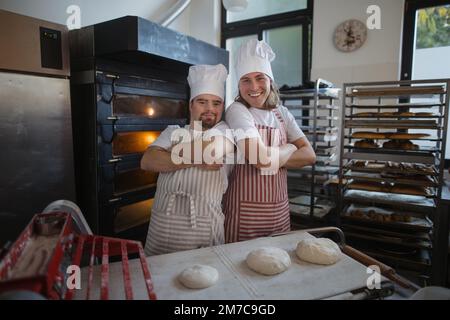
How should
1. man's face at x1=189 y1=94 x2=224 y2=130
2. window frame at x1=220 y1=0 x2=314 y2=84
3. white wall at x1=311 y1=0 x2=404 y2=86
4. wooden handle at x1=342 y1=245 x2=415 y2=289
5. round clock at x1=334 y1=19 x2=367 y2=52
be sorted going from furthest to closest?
window frame at x1=220 y1=0 x2=314 y2=84 → round clock at x1=334 y1=19 x2=367 y2=52 → white wall at x1=311 y1=0 x2=404 y2=86 → man's face at x1=189 y1=94 x2=224 y2=130 → wooden handle at x1=342 y1=245 x2=415 y2=289

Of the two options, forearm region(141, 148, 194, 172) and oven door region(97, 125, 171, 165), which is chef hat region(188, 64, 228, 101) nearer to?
forearm region(141, 148, 194, 172)

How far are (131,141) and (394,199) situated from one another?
2.03 m

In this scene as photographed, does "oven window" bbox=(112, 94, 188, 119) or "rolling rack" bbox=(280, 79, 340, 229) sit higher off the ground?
"oven window" bbox=(112, 94, 188, 119)

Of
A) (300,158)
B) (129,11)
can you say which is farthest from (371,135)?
(129,11)

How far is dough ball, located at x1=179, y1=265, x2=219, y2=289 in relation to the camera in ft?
2.85

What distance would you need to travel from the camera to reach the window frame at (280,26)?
346 centimetres

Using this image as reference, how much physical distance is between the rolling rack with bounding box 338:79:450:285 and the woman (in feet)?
3.15

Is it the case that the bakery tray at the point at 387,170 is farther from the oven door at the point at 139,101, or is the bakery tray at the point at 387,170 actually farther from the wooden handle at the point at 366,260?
the oven door at the point at 139,101

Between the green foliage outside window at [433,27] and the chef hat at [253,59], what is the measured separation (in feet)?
7.51

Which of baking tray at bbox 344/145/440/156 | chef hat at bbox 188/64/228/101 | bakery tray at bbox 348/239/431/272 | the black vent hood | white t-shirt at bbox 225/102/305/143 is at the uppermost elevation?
Answer: the black vent hood

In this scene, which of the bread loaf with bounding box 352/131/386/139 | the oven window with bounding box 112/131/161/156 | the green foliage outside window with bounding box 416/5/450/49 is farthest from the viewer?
the green foliage outside window with bounding box 416/5/450/49

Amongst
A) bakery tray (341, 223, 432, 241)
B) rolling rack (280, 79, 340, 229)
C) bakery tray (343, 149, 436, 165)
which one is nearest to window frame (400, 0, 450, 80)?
rolling rack (280, 79, 340, 229)

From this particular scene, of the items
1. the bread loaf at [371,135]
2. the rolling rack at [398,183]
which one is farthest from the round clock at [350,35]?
the bread loaf at [371,135]
